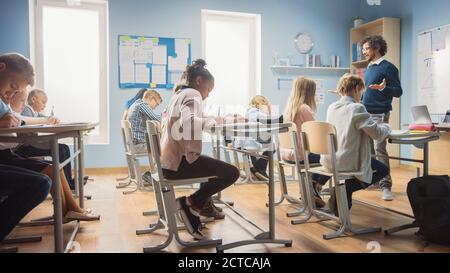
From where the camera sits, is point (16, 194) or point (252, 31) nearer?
point (16, 194)

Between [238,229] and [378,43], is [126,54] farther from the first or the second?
[238,229]

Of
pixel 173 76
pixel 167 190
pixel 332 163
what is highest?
pixel 173 76

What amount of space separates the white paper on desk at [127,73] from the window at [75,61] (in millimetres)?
224

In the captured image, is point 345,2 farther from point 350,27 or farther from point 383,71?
point 383,71

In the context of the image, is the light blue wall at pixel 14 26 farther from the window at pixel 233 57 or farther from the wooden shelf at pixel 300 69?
the wooden shelf at pixel 300 69

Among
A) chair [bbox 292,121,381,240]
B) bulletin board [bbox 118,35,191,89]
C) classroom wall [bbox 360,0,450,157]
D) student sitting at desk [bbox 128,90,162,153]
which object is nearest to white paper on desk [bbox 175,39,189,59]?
bulletin board [bbox 118,35,191,89]

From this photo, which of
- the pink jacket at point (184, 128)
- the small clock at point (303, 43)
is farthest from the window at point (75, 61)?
the pink jacket at point (184, 128)

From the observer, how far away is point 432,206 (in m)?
2.14

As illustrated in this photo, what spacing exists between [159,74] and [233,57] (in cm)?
119

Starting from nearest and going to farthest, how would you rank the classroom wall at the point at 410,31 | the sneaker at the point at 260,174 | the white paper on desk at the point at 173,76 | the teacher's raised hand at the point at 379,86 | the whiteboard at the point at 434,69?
the teacher's raised hand at the point at 379,86
the sneaker at the point at 260,174
the whiteboard at the point at 434,69
the classroom wall at the point at 410,31
the white paper on desk at the point at 173,76

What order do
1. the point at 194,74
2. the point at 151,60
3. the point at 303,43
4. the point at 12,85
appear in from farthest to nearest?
1. the point at 303,43
2. the point at 151,60
3. the point at 194,74
4. the point at 12,85

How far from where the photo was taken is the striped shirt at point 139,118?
390 centimetres

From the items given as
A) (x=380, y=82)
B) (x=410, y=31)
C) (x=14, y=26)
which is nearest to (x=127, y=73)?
(x=14, y=26)

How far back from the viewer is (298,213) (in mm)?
2869
